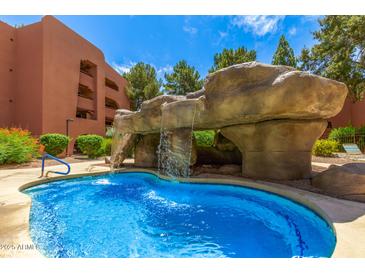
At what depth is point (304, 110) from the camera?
500 centimetres

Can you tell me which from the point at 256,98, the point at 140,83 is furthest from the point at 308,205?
the point at 140,83

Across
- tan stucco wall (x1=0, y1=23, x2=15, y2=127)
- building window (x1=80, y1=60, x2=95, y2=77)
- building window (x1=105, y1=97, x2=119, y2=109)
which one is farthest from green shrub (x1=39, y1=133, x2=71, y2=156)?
building window (x1=105, y1=97, x2=119, y2=109)

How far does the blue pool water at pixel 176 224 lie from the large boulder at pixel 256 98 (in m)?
2.33

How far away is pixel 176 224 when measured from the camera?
345 cm

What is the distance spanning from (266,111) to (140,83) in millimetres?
26238

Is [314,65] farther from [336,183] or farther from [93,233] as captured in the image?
[93,233]

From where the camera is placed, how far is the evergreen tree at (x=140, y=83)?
28.2 metres

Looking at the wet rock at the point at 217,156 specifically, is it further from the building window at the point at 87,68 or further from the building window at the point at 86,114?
the building window at the point at 87,68

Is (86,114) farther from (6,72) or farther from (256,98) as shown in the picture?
(256,98)

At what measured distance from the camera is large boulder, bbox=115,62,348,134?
474cm

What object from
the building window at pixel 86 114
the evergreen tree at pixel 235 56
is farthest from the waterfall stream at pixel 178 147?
the evergreen tree at pixel 235 56

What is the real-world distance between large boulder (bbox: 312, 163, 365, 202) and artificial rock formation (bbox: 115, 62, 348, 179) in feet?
3.66
